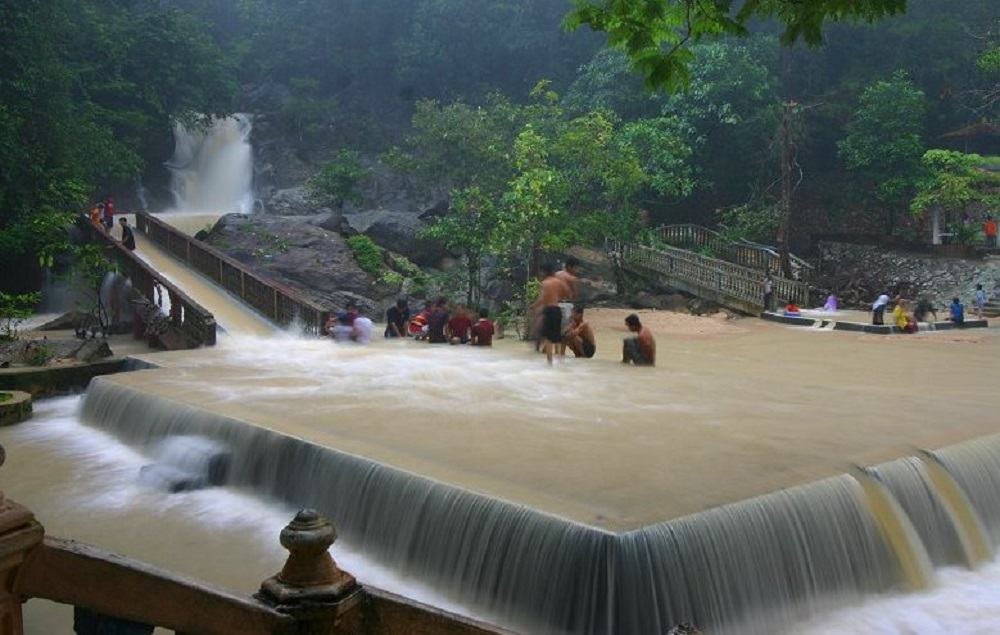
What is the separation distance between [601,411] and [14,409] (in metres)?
8.88

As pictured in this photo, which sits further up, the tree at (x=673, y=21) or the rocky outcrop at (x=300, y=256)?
the tree at (x=673, y=21)

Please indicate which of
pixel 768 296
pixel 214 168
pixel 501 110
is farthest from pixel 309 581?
pixel 214 168

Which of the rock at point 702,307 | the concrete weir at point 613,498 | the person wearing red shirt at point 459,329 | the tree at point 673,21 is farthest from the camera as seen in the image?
the rock at point 702,307

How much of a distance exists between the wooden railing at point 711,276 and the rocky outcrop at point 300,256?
9.28 meters

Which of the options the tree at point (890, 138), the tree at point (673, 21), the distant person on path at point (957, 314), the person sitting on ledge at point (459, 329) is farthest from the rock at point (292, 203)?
the tree at point (673, 21)

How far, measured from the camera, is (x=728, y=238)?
32156 mm

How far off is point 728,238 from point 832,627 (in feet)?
85.6

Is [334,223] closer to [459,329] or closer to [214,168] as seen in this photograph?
[459,329]

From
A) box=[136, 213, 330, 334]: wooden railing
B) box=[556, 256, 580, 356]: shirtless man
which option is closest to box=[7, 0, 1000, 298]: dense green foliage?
box=[136, 213, 330, 334]: wooden railing

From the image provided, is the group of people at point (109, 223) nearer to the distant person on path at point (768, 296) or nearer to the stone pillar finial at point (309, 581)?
the distant person on path at point (768, 296)

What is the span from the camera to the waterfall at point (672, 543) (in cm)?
660

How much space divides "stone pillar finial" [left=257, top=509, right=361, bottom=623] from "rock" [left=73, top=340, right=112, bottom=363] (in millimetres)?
14753

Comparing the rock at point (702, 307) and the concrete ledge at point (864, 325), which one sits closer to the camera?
the concrete ledge at point (864, 325)

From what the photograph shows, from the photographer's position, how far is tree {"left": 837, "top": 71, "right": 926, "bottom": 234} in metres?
31.7
